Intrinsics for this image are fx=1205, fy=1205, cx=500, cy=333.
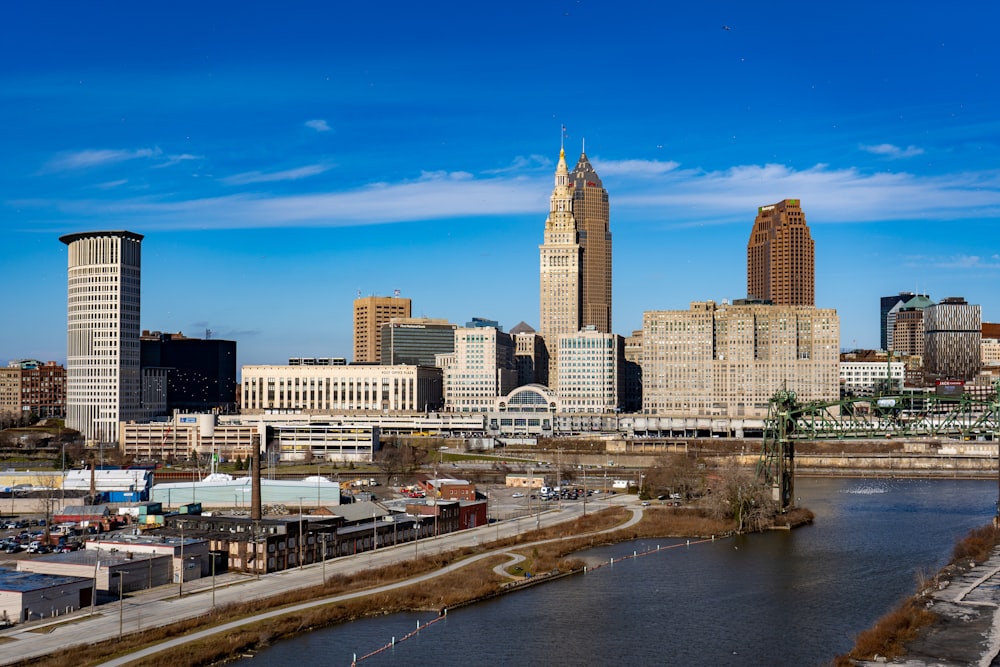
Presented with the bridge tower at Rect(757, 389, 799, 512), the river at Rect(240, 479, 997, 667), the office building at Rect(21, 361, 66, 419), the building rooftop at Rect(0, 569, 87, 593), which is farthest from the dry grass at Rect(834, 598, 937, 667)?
the office building at Rect(21, 361, 66, 419)

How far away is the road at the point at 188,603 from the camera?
44.8 meters

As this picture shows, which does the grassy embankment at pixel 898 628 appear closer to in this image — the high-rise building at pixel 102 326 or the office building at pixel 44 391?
the high-rise building at pixel 102 326

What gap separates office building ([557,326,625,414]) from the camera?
568 feet

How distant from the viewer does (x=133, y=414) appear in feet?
487

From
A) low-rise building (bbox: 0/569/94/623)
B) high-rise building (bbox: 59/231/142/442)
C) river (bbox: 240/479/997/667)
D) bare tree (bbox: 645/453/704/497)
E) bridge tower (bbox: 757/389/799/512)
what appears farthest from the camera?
high-rise building (bbox: 59/231/142/442)

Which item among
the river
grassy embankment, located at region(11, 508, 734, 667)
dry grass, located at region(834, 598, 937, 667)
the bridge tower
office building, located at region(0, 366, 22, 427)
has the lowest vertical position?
the river

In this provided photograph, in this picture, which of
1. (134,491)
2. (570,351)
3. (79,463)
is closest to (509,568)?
(134,491)

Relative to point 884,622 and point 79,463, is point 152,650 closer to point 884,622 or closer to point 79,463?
point 884,622

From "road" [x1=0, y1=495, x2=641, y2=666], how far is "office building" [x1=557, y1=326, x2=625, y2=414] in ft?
328

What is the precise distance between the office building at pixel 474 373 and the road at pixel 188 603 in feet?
334

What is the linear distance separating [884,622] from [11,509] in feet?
223

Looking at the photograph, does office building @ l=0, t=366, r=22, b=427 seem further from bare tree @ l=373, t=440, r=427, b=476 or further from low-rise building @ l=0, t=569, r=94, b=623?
low-rise building @ l=0, t=569, r=94, b=623

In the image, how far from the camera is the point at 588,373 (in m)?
175

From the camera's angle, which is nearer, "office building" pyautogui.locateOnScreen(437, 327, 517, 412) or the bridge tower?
the bridge tower
